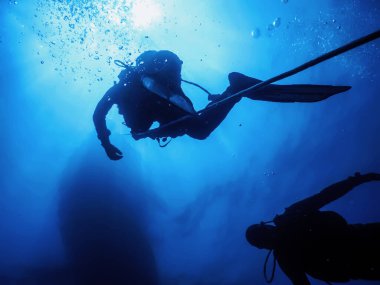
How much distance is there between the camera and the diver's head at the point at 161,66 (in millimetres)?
3928

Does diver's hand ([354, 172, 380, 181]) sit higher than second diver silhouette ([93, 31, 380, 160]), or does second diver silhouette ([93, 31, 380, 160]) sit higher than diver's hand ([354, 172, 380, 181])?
second diver silhouette ([93, 31, 380, 160])

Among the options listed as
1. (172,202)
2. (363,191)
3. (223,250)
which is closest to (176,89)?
(172,202)

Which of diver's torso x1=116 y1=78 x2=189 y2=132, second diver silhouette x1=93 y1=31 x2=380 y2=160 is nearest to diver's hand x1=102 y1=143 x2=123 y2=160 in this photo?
second diver silhouette x1=93 y1=31 x2=380 y2=160

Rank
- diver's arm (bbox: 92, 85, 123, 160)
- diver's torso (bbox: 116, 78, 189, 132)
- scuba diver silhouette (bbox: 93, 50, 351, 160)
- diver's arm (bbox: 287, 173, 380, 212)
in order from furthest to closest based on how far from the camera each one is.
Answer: diver's arm (bbox: 92, 85, 123, 160) < diver's torso (bbox: 116, 78, 189, 132) < diver's arm (bbox: 287, 173, 380, 212) < scuba diver silhouette (bbox: 93, 50, 351, 160)

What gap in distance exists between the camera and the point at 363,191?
33.4 m

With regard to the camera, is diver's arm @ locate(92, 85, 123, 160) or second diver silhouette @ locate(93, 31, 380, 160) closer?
second diver silhouette @ locate(93, 31, 380, 160)

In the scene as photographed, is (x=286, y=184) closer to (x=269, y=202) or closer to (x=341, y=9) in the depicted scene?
(x=269, y=202)

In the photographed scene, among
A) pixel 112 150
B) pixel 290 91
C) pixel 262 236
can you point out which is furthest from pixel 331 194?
pixel 112 150

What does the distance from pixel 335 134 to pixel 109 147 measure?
2318cm

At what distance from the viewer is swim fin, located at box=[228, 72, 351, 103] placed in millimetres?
3346

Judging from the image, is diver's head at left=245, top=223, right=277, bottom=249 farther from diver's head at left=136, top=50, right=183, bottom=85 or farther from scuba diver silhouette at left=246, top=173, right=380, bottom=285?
diver's head at left=136, top=50, right=183, bottom=85

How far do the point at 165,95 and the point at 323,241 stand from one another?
2679 mm

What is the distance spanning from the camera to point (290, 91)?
3.50 meters

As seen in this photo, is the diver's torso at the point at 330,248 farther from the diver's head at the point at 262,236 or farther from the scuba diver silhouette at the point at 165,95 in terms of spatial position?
the scuba diver silhouette at the point at 165,95
